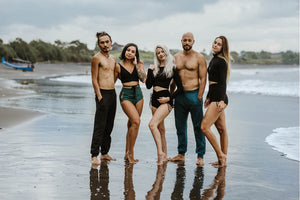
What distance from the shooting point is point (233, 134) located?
8.17 m

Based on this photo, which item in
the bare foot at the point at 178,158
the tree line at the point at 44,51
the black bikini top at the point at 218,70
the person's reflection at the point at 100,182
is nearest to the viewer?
the person's reflection at the point at 100,182

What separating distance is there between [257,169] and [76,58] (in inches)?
3570

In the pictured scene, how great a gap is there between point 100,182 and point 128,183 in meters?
0.34

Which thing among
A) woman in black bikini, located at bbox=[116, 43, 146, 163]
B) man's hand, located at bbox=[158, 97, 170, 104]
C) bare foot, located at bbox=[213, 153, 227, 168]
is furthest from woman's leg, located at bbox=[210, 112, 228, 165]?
woman in black bikini, located at bbox=[116, 43, 146, 163]

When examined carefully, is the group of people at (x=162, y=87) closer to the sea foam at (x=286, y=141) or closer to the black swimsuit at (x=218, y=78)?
the black swimsuit at (x=218, y=78)

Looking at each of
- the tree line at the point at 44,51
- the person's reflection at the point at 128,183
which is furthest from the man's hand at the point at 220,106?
the tree line at the point at 44,51

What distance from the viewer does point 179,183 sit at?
181 inches

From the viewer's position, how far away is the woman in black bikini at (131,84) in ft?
18.2

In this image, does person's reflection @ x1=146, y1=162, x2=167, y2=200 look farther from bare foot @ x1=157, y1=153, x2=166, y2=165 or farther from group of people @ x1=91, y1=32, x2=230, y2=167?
group of people @ x1=91, y1=32, x2=230, y2=167

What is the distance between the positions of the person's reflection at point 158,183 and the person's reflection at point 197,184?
387 mm

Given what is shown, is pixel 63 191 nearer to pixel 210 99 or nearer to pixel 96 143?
pixel 96 143

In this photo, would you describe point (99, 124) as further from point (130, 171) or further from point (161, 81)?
point (161, 81)

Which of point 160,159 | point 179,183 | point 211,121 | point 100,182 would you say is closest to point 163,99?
point 211,121

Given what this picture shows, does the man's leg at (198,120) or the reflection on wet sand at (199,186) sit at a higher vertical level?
the man's leg at (198,120)
